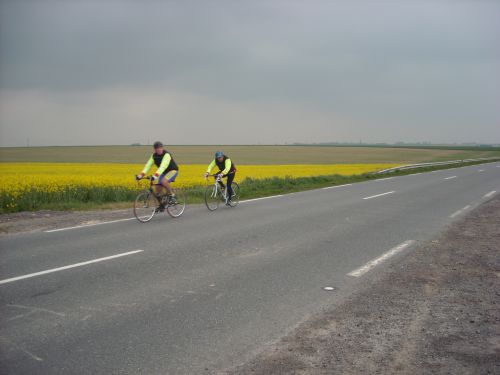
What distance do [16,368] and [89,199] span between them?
38.2 ft

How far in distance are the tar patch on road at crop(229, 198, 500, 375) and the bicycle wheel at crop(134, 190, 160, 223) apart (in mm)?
6544

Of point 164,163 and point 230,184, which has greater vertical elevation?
point 164,163

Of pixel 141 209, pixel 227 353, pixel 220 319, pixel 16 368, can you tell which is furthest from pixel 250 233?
pixel 16 368

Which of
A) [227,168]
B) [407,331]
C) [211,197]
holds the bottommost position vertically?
[407,331]

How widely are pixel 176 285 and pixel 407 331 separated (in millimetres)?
2761

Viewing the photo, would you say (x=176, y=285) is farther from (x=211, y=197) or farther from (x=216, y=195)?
(x=216, y=195)

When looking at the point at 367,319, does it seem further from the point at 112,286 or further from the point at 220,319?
the point at 112,286

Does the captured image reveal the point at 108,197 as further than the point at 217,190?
Yes

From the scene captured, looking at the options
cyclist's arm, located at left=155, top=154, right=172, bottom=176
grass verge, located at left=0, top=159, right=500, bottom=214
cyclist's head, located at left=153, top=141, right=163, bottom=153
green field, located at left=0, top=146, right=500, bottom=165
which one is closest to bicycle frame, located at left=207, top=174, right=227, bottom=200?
grass verge, located at left=0, top=159, right=500, bottom=214

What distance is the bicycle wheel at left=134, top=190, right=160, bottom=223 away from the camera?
1012 centimetres

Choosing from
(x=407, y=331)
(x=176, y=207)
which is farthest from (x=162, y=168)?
(x=407, y=331)

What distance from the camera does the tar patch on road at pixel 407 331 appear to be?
318 cm

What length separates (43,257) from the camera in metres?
6.31

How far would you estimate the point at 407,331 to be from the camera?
12.4 feet
